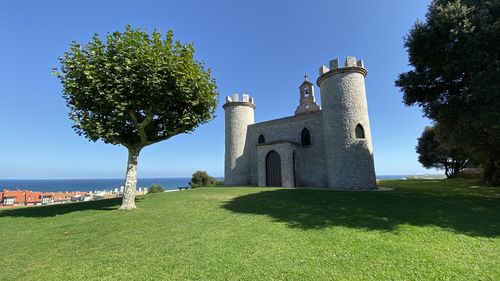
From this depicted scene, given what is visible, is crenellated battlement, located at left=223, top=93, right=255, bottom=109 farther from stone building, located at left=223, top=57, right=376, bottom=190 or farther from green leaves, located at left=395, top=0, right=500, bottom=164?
green leaves, located at left=395, top=0, right=500, bottom=164

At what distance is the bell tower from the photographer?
84.9ft

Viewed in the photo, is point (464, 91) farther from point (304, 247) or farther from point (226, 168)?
point (226, 168)

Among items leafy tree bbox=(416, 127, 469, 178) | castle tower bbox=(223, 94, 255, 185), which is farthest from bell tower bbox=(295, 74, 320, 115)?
leafy tree bbox=(416, 127, 469, 178)

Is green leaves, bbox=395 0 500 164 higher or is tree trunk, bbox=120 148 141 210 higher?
green leaves, bbox=395 0 500 164

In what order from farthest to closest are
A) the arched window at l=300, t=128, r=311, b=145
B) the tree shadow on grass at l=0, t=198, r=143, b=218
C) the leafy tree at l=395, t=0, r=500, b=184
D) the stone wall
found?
the arched window at l=300, t=128, r=311, b=145
the stone wall
the tree shadow on grass at l=0, t=198, r=143, b=218
the leafy tree at l=395, t=0, r=500, b=184

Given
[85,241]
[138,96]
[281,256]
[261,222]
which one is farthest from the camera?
[138,96]

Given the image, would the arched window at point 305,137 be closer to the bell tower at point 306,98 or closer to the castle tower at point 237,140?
the bell tower at point 306,98

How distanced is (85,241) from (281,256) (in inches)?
221

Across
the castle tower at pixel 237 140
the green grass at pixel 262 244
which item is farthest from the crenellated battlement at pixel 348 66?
the green grass at pixel 262 244

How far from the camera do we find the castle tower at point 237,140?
25.8 m

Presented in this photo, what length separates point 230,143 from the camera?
26.2 metres

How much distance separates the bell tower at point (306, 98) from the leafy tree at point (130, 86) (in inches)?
625

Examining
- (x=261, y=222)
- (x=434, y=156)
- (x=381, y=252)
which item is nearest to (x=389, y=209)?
(x=381, y=252)

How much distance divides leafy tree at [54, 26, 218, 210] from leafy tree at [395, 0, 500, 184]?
12.1 m
